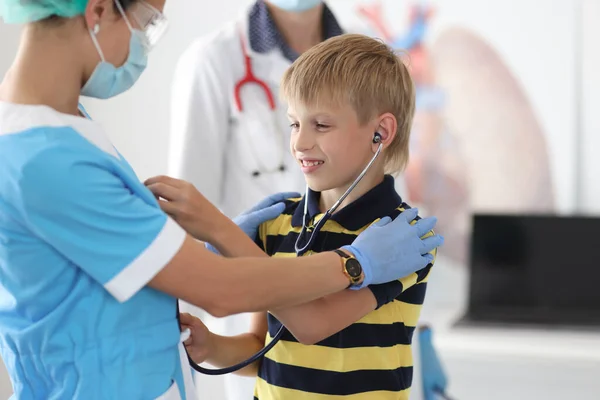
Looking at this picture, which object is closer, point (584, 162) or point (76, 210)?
point (76, 210)

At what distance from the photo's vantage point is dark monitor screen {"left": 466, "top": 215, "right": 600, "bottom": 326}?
3088 mm

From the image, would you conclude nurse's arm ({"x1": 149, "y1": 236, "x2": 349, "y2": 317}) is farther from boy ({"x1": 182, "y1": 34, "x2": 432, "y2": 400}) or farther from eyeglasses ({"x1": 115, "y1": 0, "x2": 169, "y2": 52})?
eyeglasses ({"x1": 115, "y1": 0, "x2": 169, "y2": 52})

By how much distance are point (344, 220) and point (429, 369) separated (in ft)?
2.48

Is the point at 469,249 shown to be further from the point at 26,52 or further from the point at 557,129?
the point at 26,52

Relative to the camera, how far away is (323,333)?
1.22 metres

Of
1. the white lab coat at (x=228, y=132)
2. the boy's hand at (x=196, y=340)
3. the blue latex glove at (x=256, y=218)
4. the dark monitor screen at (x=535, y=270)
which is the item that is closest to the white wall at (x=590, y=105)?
the dark monitor screen at (x=535, y=270)

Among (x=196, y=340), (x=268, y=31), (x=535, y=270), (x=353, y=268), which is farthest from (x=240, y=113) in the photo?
(x=535, y=270)

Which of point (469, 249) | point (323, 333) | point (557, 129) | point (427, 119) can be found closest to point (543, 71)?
point (557, 129)

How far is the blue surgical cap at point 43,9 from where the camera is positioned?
42.0 inches

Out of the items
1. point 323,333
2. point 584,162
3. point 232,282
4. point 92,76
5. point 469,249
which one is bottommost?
point 469,249

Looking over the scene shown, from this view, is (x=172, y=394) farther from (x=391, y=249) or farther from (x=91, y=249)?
(x=391, y=249)

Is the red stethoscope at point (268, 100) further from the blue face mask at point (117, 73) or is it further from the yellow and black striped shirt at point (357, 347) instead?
the blue face mask at point (117, 73)

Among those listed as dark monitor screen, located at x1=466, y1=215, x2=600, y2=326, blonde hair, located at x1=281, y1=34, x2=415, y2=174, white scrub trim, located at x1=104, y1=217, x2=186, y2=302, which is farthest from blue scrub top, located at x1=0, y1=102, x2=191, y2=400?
dark monitor screen, located at x1=466, y1=215, x2=600, y2=326

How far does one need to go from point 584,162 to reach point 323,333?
2214 millimetres
